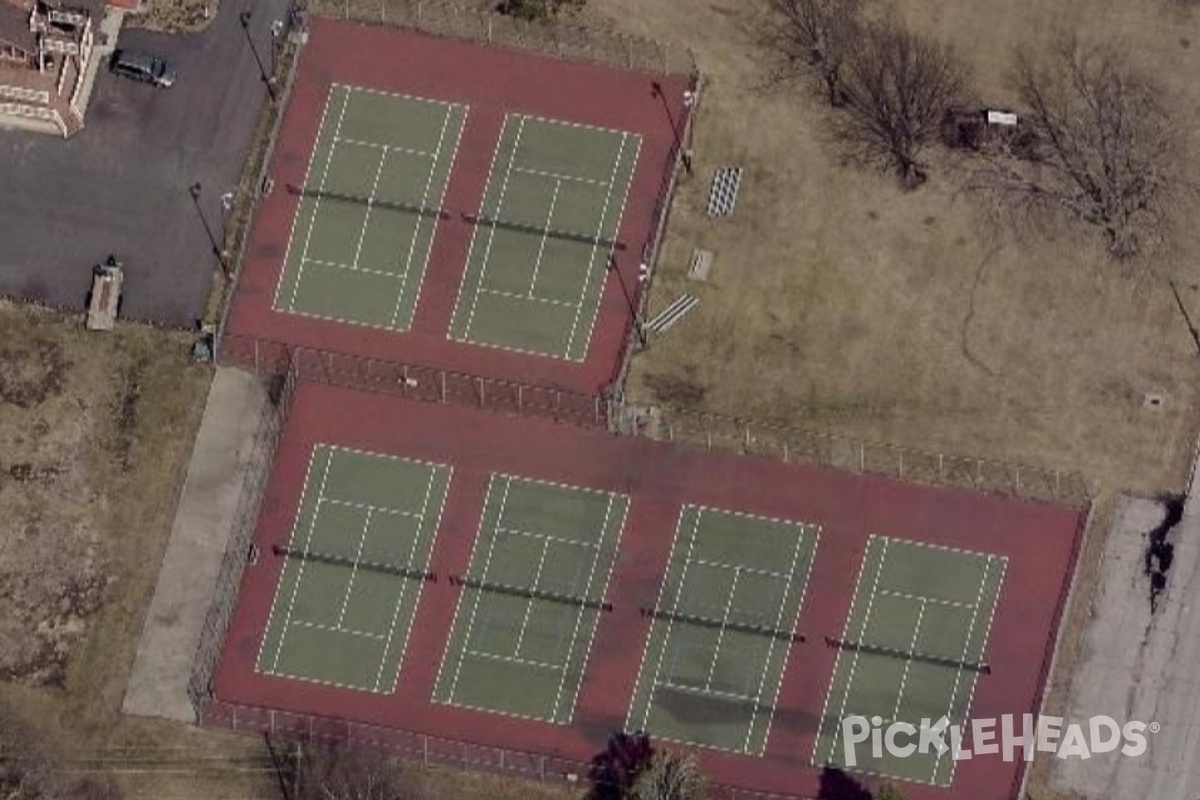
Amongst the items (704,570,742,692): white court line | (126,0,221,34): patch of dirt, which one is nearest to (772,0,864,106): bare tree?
(704,570,742,692): white court line

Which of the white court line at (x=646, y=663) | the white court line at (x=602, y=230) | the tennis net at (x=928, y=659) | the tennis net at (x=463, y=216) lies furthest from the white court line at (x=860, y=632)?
the tennis net at (x=463, y=216)

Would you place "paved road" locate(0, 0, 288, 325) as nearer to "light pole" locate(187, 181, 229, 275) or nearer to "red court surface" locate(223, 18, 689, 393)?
"light pole" locate(187, 181, 229, 275)

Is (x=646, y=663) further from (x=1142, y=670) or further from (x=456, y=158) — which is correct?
(x=456, y=158)

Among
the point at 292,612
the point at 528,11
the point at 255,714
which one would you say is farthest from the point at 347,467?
the point at 528,11

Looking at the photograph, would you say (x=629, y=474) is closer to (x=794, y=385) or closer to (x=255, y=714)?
(x=794, y=385)

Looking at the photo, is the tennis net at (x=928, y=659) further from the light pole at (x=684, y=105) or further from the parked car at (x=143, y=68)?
the parked car at (x=143, y=68)
